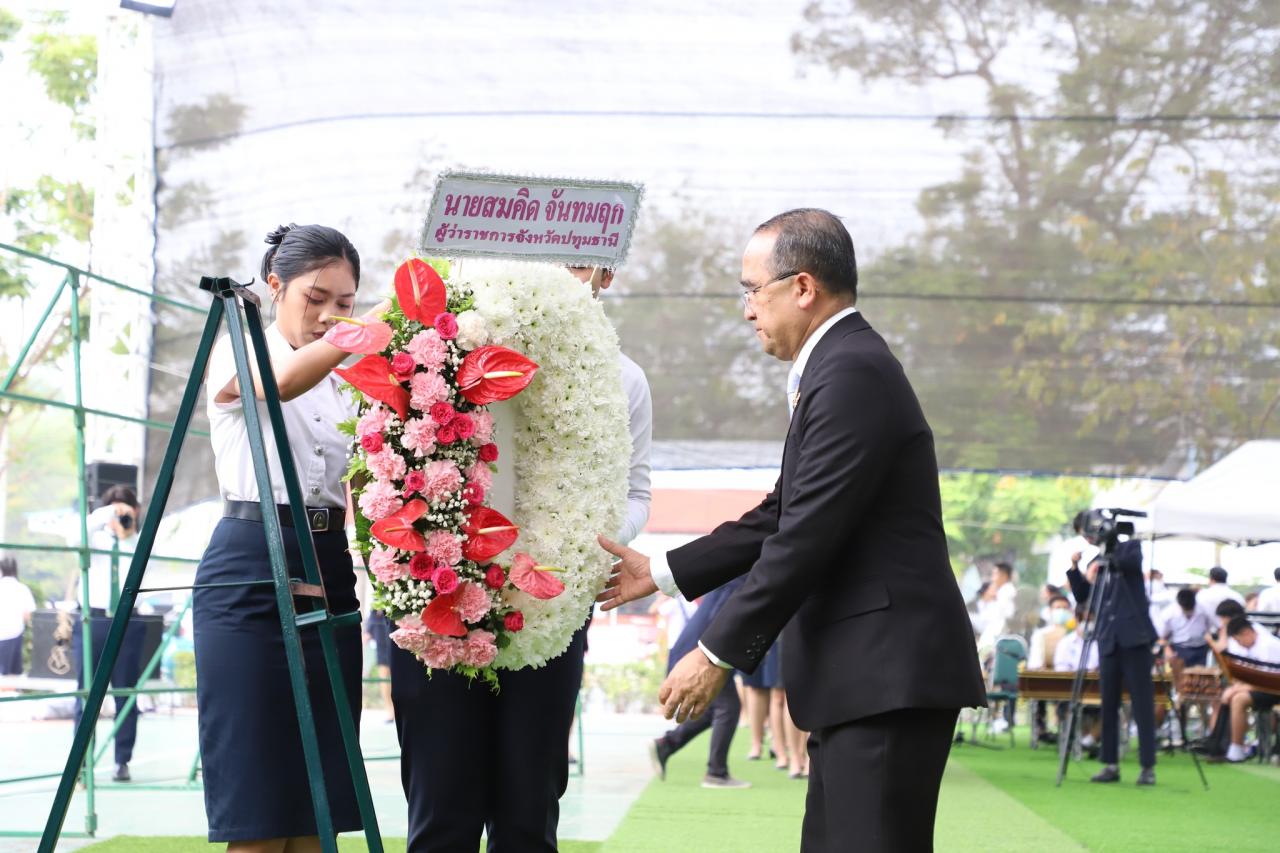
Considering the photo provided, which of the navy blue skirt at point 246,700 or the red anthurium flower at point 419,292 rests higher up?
the red anthurium flower at point 419,292

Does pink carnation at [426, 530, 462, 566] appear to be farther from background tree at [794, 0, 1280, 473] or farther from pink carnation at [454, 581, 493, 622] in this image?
background tree at [794, 0, 1280, 473]

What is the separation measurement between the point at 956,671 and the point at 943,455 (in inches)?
298

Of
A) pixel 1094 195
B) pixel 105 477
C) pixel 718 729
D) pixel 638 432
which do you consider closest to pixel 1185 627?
pixel 1094 195

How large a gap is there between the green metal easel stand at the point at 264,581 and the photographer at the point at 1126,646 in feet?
26.2

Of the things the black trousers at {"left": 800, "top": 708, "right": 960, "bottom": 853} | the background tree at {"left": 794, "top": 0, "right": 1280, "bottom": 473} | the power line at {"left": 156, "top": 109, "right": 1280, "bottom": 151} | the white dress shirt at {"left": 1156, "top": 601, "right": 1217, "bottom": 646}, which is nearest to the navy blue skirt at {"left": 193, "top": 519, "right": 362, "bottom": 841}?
the black trousers at {"left": 800, "top": 708, "right": 960, "bottom": 853}

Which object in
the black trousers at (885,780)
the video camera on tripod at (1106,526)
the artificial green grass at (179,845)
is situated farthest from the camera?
the video camera on tripod at (1106,526)

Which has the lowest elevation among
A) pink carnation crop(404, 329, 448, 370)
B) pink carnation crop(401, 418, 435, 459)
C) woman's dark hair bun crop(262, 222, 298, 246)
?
pink carnation crop(401, 418, 435, 459)

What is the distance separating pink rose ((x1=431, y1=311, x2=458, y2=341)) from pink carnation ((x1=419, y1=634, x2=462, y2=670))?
622 millimetres

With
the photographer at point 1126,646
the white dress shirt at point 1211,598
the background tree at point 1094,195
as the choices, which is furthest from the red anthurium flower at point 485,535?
the white dress shirt at point 1211,598

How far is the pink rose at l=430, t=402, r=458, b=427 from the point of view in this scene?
10.2 feet

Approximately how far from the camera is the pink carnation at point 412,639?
311cm

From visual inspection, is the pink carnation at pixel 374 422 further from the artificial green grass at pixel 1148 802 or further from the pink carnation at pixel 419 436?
the artificial green grass at pixel 1148 802

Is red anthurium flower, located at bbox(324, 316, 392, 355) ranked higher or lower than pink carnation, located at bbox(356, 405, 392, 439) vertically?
higher

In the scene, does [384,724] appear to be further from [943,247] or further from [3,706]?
[943,247]
